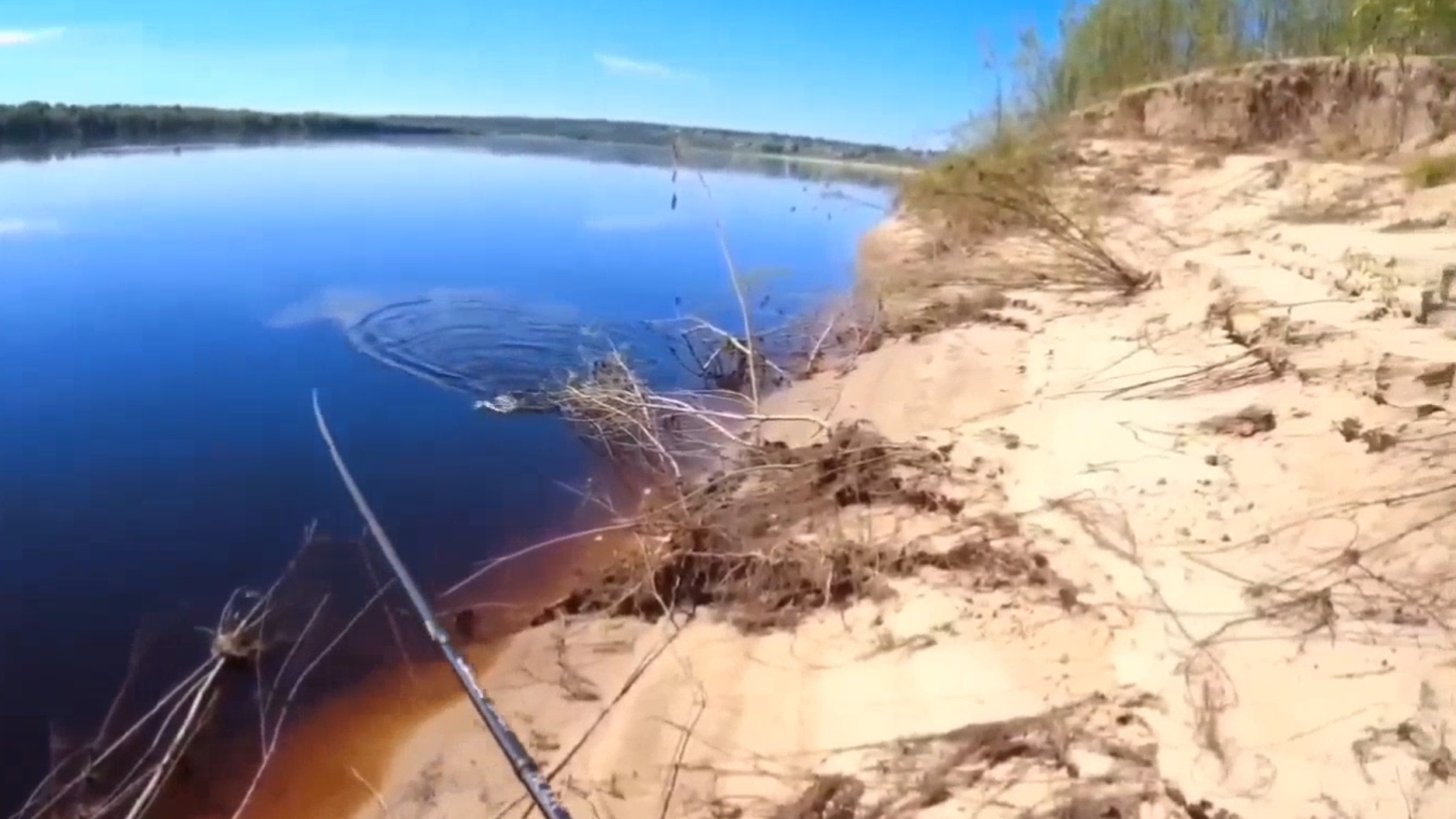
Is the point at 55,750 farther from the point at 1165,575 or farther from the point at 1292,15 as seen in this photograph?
the point at 1292,15

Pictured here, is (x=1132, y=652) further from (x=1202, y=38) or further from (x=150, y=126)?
(x=150, y=126)

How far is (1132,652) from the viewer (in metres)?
3.56

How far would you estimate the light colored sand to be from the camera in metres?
3.00

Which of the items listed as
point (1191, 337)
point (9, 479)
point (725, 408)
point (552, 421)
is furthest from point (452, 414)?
point (1191, 337)

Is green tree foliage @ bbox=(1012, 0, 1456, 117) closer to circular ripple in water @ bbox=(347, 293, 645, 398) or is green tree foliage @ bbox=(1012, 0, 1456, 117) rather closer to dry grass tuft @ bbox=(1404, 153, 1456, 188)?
dry grass tuft @ bbox=(1404, 153, 1456, 188)

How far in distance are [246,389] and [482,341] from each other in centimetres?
239

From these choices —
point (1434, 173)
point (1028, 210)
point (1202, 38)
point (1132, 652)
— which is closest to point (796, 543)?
point (1132, 652)

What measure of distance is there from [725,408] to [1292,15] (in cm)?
1038

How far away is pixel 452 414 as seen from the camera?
8.86 m

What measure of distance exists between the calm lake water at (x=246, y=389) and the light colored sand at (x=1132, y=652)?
1979mm

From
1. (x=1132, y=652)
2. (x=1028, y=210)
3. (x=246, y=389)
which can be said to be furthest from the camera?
(x=1028, y=210)

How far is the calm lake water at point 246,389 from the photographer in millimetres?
5754

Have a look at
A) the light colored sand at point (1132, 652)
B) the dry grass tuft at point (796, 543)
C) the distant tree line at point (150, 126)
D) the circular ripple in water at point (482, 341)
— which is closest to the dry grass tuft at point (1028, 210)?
the light colored sand at point (1132, 652)

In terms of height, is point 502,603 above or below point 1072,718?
below
